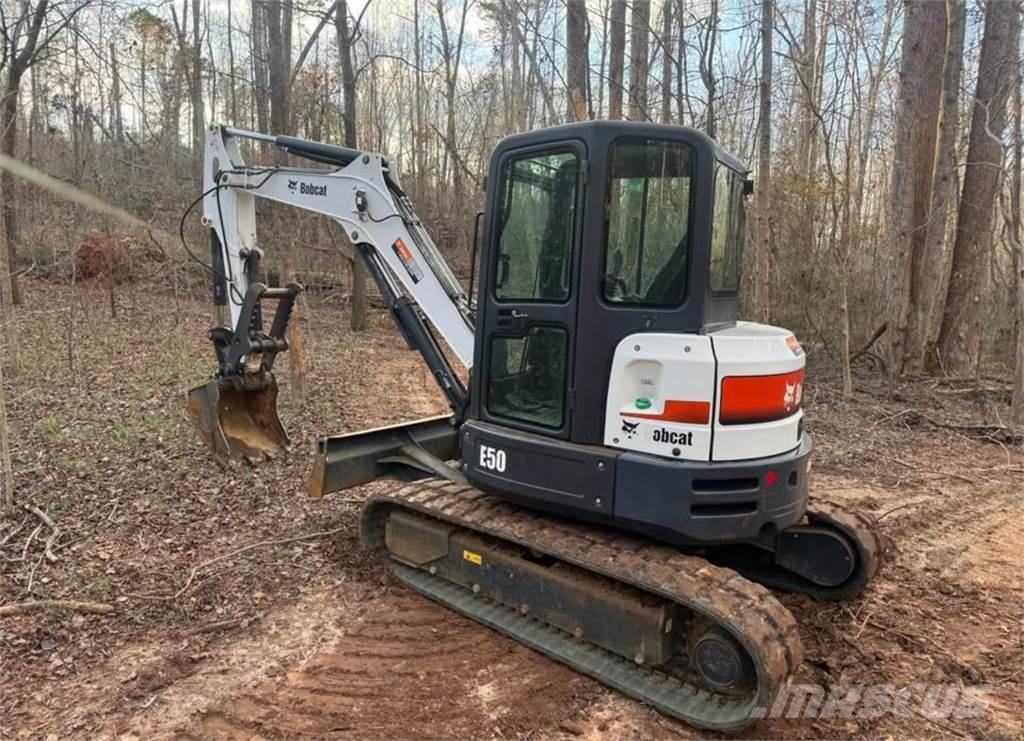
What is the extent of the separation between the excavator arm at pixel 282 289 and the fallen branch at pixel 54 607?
1.96 m

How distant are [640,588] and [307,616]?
1822 millimetres

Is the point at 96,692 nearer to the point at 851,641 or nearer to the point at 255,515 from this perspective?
the point at 255,515

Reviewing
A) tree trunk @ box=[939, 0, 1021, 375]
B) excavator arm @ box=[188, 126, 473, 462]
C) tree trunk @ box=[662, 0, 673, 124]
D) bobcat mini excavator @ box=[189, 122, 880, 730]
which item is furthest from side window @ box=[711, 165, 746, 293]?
tree trunk @ box=[939, 0, 1021, 375]

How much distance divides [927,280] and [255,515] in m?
10.6

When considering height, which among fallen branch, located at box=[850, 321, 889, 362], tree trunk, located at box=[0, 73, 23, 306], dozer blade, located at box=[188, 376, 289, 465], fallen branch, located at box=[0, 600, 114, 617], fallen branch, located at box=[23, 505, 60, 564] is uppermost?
tree trunk, located at box=[0, 73, 23, 306]

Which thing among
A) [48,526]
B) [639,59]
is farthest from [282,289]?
[639,59]

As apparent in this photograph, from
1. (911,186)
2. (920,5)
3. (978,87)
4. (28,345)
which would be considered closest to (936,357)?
(911,186)

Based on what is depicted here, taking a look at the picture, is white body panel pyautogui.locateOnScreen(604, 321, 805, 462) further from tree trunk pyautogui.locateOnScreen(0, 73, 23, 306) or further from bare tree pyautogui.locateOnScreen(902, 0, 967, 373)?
bare tree pyautogui.locateOnScreen(902, 0, 967, 373)

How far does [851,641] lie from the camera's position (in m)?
3.89

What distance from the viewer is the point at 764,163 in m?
9.03

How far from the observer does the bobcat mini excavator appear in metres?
3.34

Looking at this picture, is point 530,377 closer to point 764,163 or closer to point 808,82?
point 764,163

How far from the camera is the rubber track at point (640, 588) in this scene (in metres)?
3.07

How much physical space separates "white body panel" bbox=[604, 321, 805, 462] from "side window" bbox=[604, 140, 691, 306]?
261 millimetres
